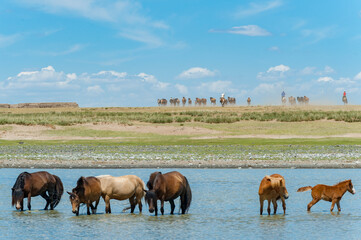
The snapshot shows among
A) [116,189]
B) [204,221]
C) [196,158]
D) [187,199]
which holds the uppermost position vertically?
[116,189]

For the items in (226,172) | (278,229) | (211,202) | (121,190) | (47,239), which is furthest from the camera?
(226,172)

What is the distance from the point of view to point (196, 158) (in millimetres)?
34656

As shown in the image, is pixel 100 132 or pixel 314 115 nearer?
pixel 100 132

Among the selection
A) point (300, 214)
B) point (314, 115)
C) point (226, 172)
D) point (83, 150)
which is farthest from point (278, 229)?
point (314, 115)

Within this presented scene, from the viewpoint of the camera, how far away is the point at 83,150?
4162 cm

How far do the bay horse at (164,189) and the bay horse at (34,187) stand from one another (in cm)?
331

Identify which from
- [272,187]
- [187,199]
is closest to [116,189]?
[187,199]

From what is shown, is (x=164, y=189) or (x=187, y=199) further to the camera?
(x=187, y=199)

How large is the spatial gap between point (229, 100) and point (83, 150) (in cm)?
7410

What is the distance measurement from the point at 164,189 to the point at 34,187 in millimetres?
3944

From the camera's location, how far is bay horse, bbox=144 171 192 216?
46.8 ft

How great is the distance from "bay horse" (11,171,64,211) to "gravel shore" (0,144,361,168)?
14476mm

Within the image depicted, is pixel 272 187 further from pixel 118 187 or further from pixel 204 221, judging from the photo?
pixel 118 187

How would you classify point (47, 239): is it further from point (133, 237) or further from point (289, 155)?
point (289, 155)
